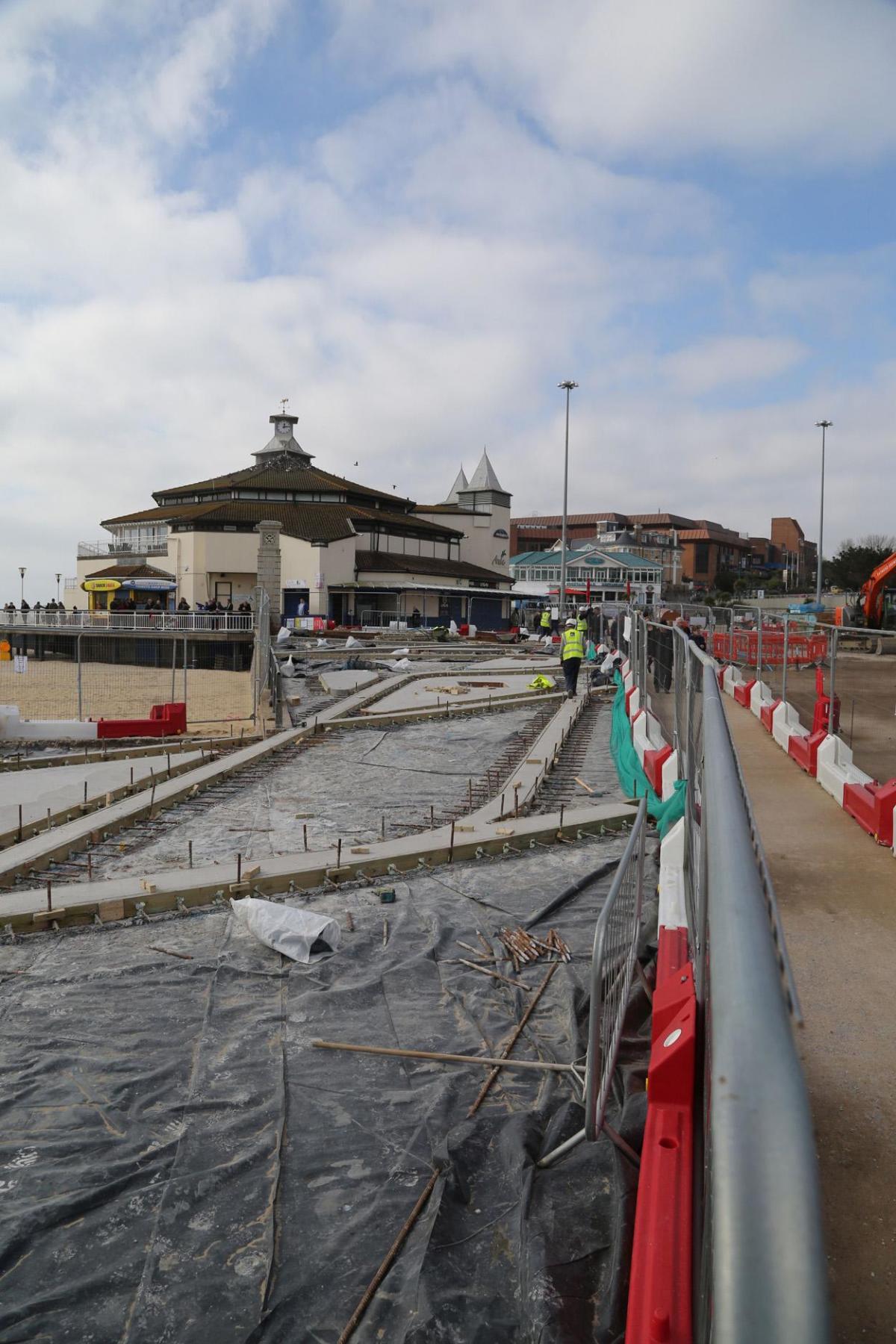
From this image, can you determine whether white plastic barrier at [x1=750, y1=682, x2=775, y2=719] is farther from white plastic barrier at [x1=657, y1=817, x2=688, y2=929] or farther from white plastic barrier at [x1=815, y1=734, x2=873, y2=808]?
white plastic barrier at [x1=657, y1=817, x2=688, y2=929]

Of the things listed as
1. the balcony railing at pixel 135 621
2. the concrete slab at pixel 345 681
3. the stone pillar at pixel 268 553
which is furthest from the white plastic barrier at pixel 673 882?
the stone pillar at pixel 268 553

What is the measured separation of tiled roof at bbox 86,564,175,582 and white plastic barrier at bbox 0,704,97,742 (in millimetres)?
42905

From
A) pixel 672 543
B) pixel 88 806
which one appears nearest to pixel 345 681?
pixel 88 806

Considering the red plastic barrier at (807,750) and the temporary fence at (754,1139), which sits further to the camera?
the red plastic barrier at (807,750)

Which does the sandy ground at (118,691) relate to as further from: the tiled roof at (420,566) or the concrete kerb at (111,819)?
the tiled roof at (420,566)

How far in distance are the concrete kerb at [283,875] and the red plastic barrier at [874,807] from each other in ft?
7.57

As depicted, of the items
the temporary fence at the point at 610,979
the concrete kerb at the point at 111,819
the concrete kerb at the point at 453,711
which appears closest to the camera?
the temporary fence at the point at 610,979

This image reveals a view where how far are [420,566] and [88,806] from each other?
5345 cm

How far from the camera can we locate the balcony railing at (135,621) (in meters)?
37.9

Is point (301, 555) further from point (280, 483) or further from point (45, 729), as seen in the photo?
point (45, 729)

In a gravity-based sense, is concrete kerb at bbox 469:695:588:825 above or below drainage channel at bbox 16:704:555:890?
above

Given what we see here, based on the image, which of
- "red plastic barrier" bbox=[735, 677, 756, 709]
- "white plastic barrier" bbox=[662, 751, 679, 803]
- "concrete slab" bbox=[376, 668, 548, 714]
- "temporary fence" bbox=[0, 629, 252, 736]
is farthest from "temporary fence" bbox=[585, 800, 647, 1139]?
"temporary fence" bbox=[0, 629, 252, 736]

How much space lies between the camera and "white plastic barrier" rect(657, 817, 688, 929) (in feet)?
17.8

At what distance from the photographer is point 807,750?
1085 centimetres
